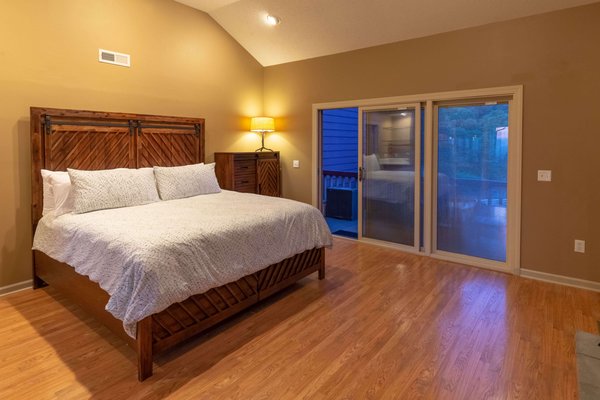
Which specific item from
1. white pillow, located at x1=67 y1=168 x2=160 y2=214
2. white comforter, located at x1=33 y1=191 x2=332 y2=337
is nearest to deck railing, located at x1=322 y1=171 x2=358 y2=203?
white comforter, located at x1=33 y1=191 x2=332 y2=337

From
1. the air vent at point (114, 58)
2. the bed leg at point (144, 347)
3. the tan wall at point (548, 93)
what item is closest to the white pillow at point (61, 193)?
the air vent at point (114, 58)

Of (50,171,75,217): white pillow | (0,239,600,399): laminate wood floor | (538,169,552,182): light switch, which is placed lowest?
(0,239,600,399): laminate wood floor

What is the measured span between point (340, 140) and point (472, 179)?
2924 mm

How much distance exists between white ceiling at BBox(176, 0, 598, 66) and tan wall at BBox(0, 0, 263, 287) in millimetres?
376

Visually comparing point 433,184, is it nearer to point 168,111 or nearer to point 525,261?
point 525,261

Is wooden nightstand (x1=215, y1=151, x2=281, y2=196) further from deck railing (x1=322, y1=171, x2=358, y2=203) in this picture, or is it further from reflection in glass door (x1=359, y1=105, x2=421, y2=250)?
reflection in glass door (x1=359, y1=105, x2=421, y2=250)

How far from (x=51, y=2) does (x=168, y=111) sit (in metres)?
1.53

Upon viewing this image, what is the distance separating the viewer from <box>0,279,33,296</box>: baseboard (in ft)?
11.1

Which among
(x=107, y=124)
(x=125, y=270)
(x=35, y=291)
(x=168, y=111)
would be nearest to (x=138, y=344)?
(x=125, y=270)

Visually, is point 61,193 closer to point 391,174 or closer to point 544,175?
point 391,174

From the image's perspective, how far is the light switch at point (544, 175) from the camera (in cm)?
365

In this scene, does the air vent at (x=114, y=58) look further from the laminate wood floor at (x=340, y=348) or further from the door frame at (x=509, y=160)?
the door frame at (x=509, y=160)

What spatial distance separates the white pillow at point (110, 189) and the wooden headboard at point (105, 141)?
451mm

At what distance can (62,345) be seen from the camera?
2539 millimetres
